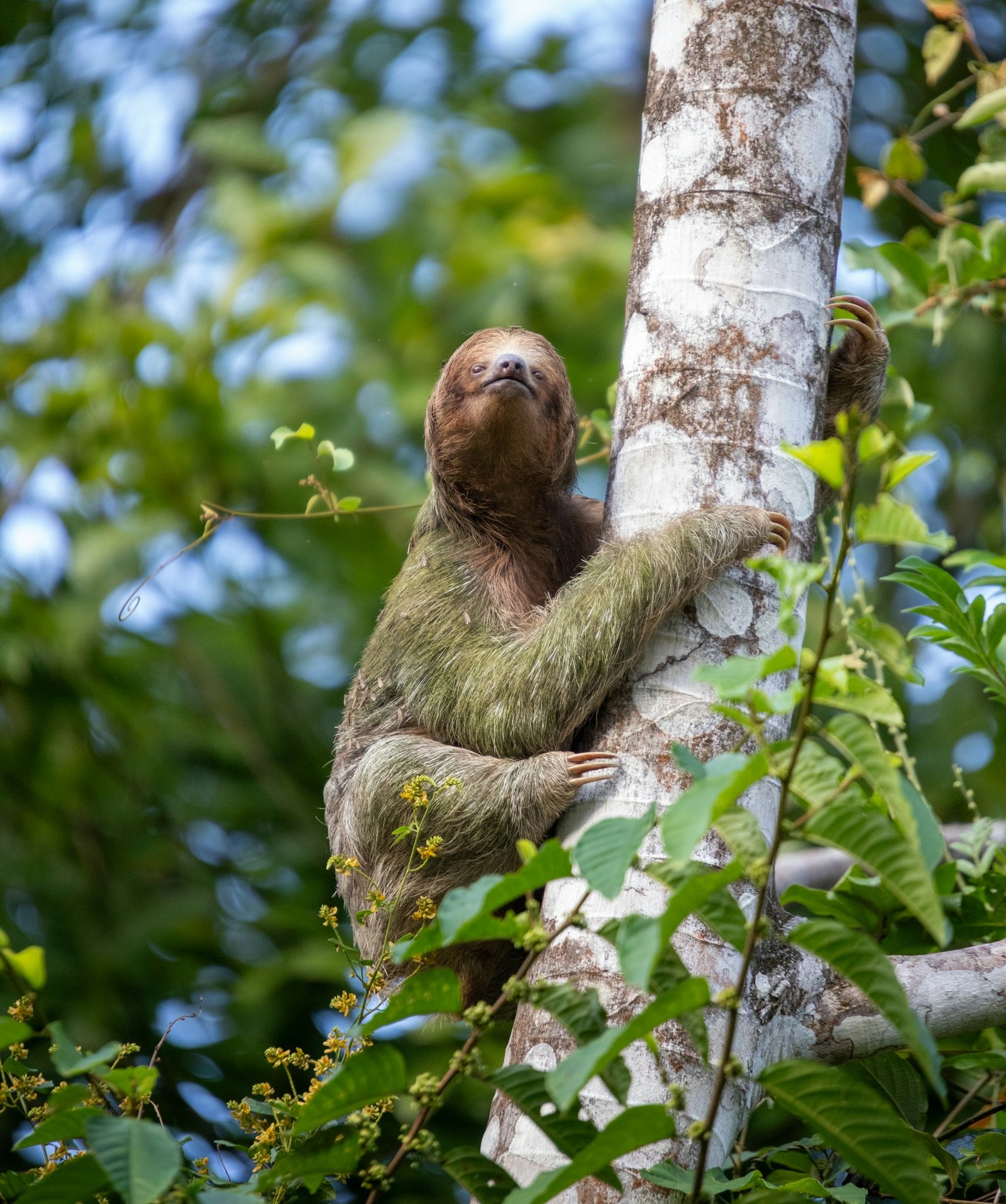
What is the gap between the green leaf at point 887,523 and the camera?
1.97 metres

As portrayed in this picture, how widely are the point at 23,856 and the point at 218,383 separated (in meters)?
3.13

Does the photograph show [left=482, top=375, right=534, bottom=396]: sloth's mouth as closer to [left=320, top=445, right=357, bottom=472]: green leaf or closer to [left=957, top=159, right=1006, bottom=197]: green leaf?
[left=320, top=445, right=357, bottom=472]: green leaf

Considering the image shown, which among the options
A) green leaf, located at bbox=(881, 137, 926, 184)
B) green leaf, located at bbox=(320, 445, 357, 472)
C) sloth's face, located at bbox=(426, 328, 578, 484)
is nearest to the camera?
green leaf, located at bbox=(320, 445, 357, 472)

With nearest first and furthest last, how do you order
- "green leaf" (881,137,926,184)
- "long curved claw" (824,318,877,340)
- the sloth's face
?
"long curved claw" (824,318,877,340) < the sloth's face < "green leaf" (881,137,926,184)

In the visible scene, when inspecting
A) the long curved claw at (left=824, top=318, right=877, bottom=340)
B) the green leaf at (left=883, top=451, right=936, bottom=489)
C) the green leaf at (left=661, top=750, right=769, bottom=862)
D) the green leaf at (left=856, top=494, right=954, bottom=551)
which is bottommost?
the long curved claw at (left=824, top=318, right=877, bottom=340)

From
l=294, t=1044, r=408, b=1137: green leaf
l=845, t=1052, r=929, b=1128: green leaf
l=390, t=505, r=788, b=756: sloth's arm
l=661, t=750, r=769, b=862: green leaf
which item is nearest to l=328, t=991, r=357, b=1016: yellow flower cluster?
l=294, t=1044, r=408, b=1137: green leaf

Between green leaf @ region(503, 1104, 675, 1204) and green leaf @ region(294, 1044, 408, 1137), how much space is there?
0.30 metres

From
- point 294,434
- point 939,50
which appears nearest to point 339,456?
point 294,434

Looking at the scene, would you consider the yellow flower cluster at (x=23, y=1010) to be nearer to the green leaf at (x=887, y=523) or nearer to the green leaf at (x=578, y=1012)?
the green leaf at (x=578, y=1012)

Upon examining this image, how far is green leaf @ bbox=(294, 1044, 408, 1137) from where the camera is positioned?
2.22 m

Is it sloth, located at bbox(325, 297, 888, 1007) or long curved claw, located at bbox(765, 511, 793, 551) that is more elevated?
long curved claw, located at bbox(765, 511, 793, 551)

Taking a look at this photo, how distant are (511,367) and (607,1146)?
11.3 feet

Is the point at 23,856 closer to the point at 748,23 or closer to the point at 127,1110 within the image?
the point at 127,1110

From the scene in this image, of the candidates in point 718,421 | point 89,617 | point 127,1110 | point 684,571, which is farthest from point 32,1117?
point 89,617
